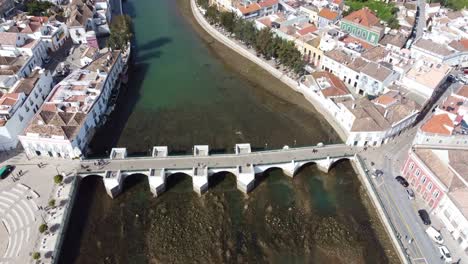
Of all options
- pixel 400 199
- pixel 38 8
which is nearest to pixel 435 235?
pixel 400 199

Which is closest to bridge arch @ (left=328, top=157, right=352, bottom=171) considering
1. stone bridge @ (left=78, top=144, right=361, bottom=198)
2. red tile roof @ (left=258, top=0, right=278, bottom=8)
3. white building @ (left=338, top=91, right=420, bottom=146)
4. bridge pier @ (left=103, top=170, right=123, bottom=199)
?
stone bridge @ (left=78, top=144, right=361, bottom=198)

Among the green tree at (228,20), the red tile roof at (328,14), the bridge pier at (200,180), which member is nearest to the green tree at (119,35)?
the green tree at (228,20)

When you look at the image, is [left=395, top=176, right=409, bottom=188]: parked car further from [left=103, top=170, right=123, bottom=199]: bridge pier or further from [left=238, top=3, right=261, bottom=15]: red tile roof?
[left=238, top=3, right=261, bottom=15]: red tile roof

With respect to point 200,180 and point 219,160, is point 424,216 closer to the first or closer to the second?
point 219,160

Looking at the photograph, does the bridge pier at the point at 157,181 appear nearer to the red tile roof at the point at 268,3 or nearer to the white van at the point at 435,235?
the white van at the point at 435,235

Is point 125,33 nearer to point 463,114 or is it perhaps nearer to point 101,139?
point 101,139

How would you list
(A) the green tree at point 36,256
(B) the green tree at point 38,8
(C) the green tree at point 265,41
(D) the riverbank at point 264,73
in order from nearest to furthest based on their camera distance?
(A) the green tree at point 36,256 < (D) the riverbank at point 264,73 < (C) the green tree at point 265,41 < (B) the green tree at point 38,8
